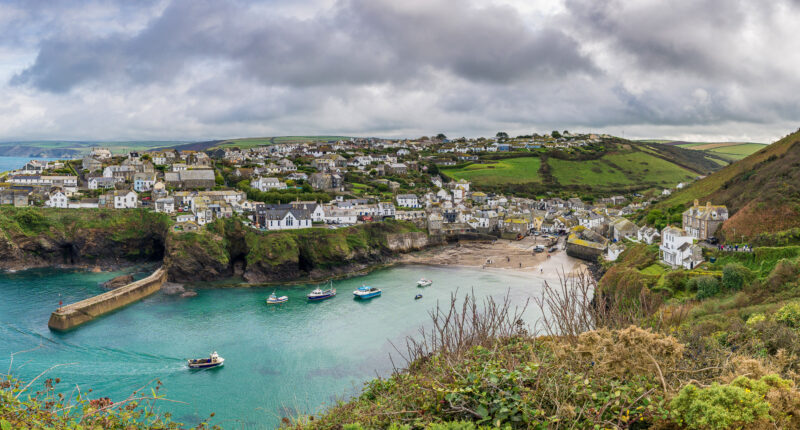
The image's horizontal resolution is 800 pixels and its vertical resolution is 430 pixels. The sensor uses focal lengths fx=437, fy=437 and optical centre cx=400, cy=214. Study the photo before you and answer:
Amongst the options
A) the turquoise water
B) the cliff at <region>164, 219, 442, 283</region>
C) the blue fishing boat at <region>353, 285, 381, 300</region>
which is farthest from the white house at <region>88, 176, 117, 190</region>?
the blue fishing boat at <region>353, 285, 381, 300</region>

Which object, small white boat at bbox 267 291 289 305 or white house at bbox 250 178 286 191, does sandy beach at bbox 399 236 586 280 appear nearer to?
small white boat at bbox 267 291 289 305

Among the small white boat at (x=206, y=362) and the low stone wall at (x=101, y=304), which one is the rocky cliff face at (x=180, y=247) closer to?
the low stone wall at (x=101, y=304)

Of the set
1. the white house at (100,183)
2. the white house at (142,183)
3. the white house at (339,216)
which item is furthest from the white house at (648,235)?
the white house at (100,183)

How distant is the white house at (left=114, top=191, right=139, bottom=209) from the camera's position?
162 feet

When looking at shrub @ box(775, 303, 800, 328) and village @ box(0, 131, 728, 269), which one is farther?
village @ box(0, 131, 728, 269)

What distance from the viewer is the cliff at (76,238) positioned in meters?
42.7

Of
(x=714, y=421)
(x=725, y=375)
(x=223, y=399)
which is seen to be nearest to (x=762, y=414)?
(x=714, y=421)

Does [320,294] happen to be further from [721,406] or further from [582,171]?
[582,171]

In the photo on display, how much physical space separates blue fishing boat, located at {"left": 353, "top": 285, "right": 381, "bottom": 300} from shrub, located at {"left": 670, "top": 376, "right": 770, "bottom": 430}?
99.7ft

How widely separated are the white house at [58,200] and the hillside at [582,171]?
68.7 meters

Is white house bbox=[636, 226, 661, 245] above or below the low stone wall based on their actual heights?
above

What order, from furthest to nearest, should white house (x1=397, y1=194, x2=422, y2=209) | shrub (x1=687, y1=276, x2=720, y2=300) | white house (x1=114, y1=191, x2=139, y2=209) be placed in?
white house (x1=397, y1=194, x2=422, y2=209) → white house (x1=114, y1=191, x2=139, y2=209) → shrub (x1=687, y1=276, x2=720, y2=300)

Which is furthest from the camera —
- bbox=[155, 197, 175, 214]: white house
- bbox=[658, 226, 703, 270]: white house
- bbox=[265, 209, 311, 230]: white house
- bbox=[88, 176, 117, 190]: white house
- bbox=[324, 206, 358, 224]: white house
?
bbox=[88, 176, 117, 190]: white house

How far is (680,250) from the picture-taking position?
2912 cm
